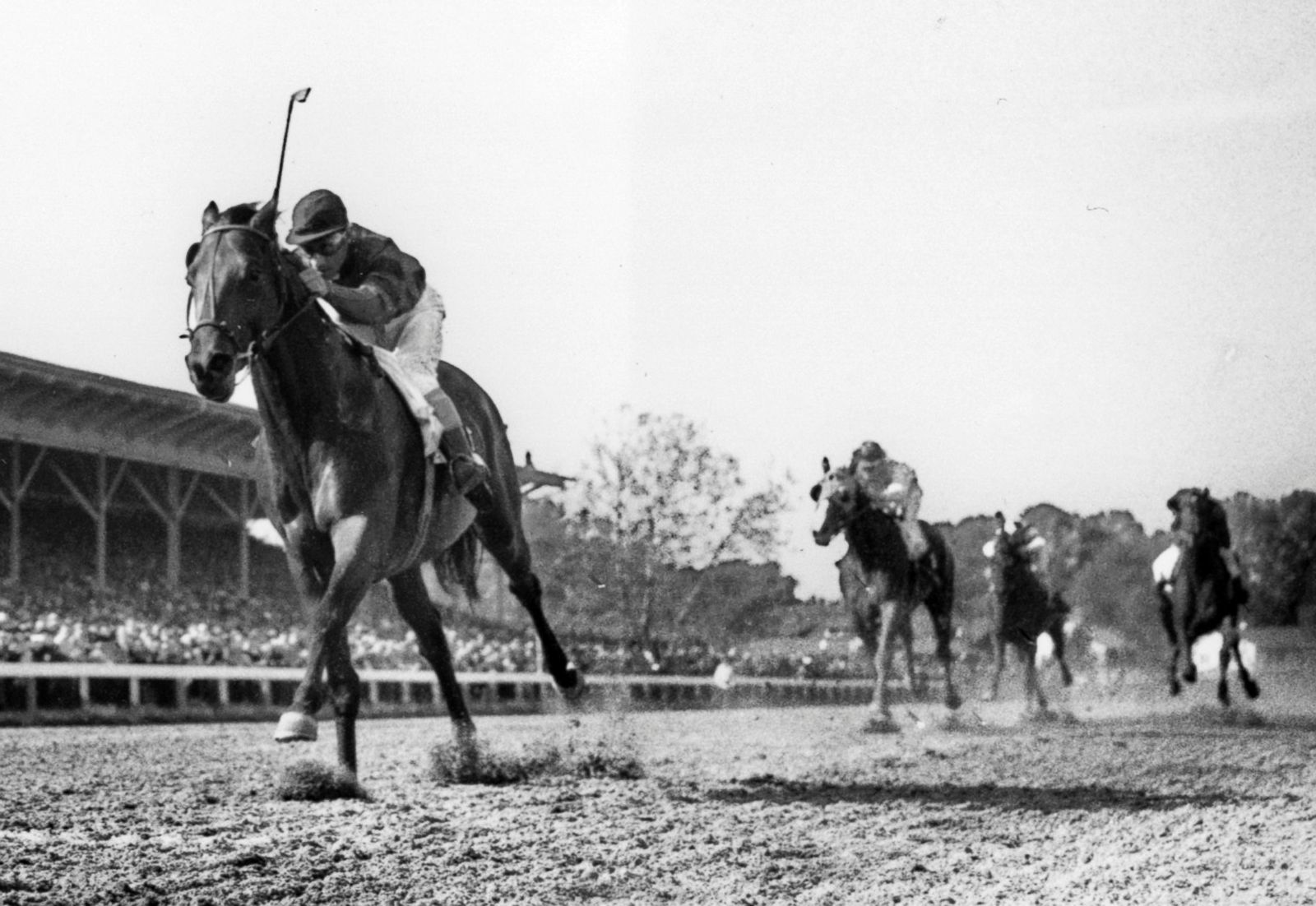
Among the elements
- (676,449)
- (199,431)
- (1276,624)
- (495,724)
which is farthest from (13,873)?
(1276,624)

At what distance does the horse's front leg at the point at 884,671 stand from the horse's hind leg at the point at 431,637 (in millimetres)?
4947

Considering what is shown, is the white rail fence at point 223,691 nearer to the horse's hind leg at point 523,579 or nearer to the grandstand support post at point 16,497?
the horse's hind leg at point 523,579

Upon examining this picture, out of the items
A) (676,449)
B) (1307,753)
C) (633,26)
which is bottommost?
(1307,753)

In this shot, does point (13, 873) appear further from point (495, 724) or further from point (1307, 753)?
point (495, 724)

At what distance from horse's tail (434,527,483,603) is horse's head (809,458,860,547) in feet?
15.8

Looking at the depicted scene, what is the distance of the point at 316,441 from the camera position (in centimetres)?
633

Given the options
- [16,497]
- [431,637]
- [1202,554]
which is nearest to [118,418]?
[16,497]

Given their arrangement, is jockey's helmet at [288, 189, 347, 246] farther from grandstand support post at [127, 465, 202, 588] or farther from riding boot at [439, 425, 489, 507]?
grandstand support post at [127, 465, 202, 588]

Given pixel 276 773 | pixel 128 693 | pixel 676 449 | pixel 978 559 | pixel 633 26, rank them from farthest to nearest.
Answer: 1. pixel 978 559
2. pixel 128 693
3. pixel 676 449
4. pixel 633 26
5. pixel 276 773

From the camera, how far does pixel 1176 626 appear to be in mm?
13711

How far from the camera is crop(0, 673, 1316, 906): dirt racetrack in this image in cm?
438

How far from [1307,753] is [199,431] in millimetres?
10402

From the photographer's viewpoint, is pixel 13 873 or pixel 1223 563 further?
pixel 1223 563

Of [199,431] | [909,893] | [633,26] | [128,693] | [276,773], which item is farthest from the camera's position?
[199,431]
